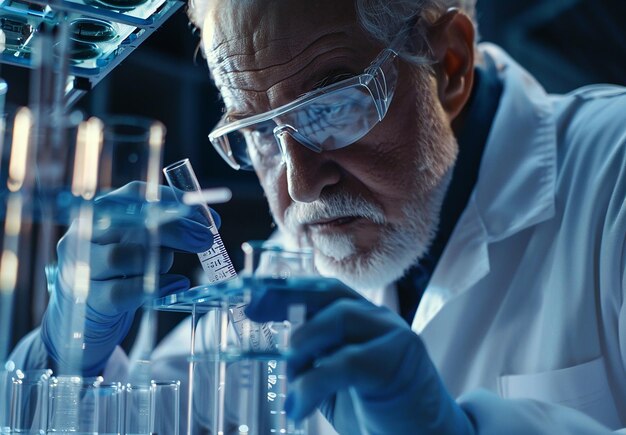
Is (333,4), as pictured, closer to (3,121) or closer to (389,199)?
(389,199)

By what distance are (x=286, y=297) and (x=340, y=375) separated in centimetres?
12

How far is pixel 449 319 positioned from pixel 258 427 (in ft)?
2.76

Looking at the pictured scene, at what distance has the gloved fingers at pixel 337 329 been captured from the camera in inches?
35.5

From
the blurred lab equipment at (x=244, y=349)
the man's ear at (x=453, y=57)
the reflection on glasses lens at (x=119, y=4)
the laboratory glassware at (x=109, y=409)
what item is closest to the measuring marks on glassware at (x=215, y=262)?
the blurred lab equipment at (x=244, y=349)

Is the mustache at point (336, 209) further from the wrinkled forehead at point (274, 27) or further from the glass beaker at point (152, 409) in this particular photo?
the glass beaker at point (152, 409)

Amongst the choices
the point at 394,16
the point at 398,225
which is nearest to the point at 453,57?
the point at 394,16

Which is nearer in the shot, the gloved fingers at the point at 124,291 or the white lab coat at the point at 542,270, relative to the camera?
the gloved fingers at the point at 124,291

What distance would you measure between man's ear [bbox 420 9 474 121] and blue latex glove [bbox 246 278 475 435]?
2.86 feet

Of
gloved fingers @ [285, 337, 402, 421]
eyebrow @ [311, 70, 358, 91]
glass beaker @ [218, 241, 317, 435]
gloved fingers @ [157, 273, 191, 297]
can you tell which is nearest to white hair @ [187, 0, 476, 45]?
eyebrow @ [311, 70, 358, 91]

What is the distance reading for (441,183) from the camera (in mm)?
1771

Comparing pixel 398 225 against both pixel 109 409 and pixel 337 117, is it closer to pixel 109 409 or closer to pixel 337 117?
pixel 337 117

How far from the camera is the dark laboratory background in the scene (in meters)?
3.25

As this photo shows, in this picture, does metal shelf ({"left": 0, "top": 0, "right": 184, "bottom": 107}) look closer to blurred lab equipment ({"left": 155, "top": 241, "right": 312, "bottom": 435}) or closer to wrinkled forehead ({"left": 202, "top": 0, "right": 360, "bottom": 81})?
wrinkled forehead ({"left": 202, "top": 0, "right": 360, "bottom": 81})

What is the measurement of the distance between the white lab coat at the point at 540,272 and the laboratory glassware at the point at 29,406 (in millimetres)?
353
